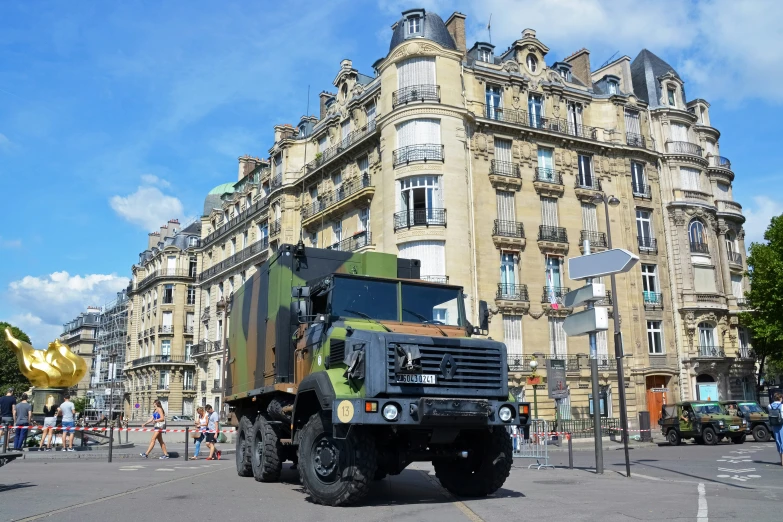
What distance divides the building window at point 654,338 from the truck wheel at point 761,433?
961 cm

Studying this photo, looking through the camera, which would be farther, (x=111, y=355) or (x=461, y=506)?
(x=111, y=355)

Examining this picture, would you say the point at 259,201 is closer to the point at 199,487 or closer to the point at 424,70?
the point at 424,70

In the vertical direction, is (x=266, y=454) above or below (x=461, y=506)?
above

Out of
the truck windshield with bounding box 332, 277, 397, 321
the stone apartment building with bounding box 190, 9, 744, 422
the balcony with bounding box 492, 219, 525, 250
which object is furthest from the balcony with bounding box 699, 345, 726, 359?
the truck windshield with bounding box 332, 277, 397, 321

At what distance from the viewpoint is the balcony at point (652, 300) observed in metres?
37.5

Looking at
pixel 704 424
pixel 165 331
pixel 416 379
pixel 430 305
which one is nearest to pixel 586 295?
pixel 430 305

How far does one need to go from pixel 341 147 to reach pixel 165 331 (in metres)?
32.5

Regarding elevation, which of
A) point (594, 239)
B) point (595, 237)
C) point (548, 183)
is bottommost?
point (594, 239)

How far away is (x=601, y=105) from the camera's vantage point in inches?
1538

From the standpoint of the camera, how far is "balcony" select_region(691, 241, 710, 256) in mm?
39344

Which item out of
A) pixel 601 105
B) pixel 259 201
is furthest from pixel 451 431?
pixel 259 201

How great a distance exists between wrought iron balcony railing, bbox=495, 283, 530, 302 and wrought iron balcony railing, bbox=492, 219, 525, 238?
2519mm

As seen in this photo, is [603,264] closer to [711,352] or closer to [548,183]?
[548,183]

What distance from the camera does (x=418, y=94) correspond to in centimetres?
3259
